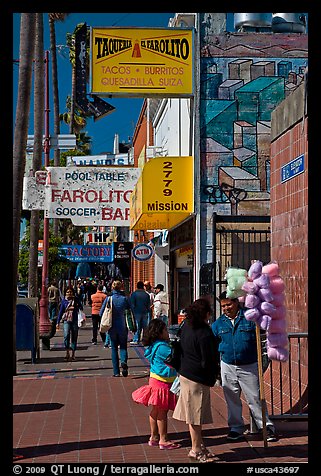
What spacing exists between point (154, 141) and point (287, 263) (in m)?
21.1

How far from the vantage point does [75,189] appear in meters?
20.1

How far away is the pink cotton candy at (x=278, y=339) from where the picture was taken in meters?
8.47

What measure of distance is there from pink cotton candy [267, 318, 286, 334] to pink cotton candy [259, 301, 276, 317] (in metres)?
0.10

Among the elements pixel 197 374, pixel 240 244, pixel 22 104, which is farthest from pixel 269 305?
pixel 22 104

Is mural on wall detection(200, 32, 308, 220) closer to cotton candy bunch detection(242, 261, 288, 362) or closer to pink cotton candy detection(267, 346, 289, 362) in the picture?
cotton candy bunch detection(242, 261, 288, 362)

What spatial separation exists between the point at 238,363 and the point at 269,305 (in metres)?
0.96

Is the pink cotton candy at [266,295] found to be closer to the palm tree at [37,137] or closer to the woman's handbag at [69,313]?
the woman's handbag at [69,313]

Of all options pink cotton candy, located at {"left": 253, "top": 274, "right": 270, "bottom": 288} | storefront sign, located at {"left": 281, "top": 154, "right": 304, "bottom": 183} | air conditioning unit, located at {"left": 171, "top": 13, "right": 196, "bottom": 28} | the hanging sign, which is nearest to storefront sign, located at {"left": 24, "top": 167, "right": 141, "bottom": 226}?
air conditioning unit, located at {"left": 171, "top": 13, "right": 196, "bottom": 28}

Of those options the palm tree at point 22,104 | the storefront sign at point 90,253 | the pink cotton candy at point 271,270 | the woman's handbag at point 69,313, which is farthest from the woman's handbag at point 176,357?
the storefront sign at point 90,253

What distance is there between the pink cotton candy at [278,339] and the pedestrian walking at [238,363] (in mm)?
460

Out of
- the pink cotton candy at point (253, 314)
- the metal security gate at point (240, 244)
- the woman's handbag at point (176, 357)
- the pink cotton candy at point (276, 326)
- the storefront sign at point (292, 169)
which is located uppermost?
the storefront sign at point (292, 169)

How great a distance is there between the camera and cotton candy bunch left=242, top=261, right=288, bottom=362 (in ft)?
27.5
